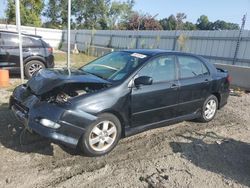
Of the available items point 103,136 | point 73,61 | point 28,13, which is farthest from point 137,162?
point 28,13

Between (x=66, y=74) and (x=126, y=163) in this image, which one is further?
(x=66, y=74)

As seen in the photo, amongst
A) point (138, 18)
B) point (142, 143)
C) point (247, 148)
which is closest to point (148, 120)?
point (142, 143)

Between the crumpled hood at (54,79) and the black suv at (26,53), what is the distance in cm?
521

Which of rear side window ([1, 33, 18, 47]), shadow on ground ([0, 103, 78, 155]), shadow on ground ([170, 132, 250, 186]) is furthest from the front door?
rear side window ([1, 33, 18, 47])

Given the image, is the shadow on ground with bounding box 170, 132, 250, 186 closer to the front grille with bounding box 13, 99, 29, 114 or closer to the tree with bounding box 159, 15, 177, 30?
the front grille with bounding box 13, 99, 29, 114

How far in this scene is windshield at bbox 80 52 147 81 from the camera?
4.76 meters

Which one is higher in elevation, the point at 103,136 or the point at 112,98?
the point at 112,98

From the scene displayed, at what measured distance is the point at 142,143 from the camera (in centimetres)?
490

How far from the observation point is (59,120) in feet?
12.6

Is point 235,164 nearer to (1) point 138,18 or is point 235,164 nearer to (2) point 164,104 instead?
(2) point 164,104

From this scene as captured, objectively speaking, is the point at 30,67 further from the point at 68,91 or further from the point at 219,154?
the point at 219,154

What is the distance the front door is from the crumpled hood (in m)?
0.66

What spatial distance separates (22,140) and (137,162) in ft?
6.22

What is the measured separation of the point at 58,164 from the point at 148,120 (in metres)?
1.72
